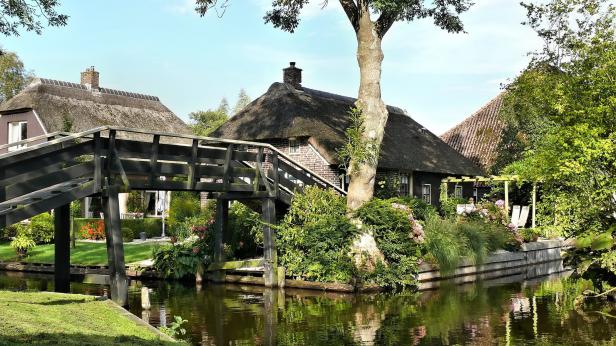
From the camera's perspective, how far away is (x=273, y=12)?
20.4m

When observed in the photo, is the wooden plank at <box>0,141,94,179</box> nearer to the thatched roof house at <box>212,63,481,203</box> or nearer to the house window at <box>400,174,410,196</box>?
the thatched roof house at <box>212,63,481,203</box>

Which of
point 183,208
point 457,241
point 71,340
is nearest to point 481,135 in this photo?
point 183,208

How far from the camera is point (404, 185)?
2931 centimetres

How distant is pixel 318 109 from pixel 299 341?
1884 centimetres

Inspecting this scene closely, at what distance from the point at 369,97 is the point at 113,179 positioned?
727cm

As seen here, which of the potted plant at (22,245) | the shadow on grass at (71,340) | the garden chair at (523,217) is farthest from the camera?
the garden chair at (523,217)

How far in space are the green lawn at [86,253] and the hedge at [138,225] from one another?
413 cm

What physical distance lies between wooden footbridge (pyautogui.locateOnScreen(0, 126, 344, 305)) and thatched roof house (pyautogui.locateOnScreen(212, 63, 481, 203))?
7.96 meters

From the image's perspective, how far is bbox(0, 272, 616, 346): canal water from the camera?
33.5 ft

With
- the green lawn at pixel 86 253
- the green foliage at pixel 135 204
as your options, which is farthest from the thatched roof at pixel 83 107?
the green lawn at pixel 86 253

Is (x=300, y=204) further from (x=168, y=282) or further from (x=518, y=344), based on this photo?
(x=518, y=344)

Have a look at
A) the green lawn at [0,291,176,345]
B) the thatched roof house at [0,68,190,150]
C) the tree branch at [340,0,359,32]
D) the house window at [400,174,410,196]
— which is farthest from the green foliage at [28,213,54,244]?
the green lawn at [0,291,176,345]

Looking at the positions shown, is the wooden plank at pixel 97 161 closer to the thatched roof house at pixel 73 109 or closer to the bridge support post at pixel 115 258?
the bridge support post at pixel 115 258

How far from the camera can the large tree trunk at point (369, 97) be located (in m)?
17.4
